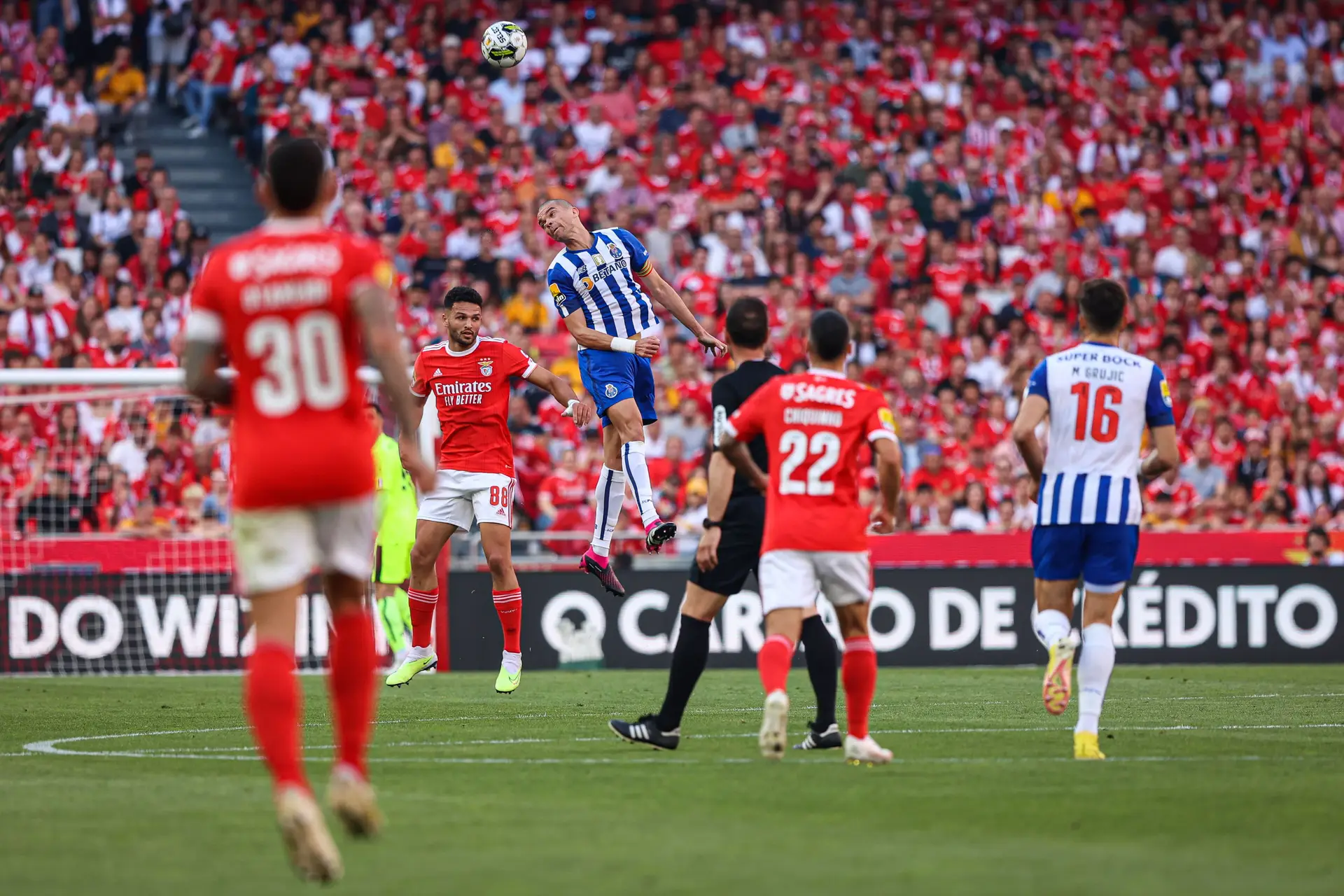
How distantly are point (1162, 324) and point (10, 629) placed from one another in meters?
14.8

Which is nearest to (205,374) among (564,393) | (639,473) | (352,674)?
(352,674)

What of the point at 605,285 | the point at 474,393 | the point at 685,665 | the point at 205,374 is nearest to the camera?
the point at 205,374

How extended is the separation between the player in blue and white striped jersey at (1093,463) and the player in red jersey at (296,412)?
3.86 meters

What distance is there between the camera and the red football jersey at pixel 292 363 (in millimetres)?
6051

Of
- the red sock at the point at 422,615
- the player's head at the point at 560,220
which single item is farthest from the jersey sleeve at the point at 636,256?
the red sock at the point at 422,615

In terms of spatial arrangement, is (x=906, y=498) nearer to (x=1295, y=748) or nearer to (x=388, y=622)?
(x=388, y=622)

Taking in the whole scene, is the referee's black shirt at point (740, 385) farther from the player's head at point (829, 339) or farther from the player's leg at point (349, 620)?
the player's leg at point (349, 620)

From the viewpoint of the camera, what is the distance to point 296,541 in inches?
241

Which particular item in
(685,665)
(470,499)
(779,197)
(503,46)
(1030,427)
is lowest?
(685,665)

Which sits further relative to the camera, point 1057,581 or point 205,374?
point 1057,581

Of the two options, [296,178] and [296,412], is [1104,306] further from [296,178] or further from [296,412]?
[296,412]

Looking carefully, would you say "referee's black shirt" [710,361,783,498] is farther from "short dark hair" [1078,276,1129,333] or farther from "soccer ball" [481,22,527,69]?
"soccer ball" [481,22,527,69]

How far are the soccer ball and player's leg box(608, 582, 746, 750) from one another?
23.1ft

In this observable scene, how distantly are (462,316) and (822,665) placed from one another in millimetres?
4582
